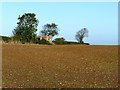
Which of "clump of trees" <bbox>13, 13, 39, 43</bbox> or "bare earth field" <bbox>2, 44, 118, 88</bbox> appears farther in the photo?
"clump of trees" <bbox>13, 13, 39, 43</bbox>

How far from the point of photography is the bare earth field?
30.8 feet

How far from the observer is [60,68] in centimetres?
1269

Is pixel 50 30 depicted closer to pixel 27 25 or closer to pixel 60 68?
pixel 27 25

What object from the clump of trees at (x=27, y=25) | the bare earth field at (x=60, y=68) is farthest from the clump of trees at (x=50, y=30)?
the bare earth field at (x=60, y=68)

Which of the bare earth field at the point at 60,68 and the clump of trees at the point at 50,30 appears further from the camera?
the clump of trees at the point at 50,30

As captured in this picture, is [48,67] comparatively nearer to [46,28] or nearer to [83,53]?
[83,53]

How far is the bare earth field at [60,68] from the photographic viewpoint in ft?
30.8

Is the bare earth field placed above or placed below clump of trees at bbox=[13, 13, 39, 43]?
below

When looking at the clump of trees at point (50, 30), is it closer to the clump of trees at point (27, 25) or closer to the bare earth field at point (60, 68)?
the clump of trees at point (27, 25)

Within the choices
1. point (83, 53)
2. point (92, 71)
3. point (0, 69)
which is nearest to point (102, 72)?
point (92, 71)

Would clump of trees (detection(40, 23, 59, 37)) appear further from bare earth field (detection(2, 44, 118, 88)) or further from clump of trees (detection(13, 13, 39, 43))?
bare earth field (detection(2, 44, 118, 88))

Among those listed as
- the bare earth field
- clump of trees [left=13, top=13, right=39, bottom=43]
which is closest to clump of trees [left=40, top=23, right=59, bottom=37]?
clump of trees [left=13, top=13, right=39, bottom=43]

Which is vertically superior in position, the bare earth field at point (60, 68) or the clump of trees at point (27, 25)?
the clump of trees at point (27, 25)

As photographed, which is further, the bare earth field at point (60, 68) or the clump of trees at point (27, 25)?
the clump of trees at point (27, 25)
